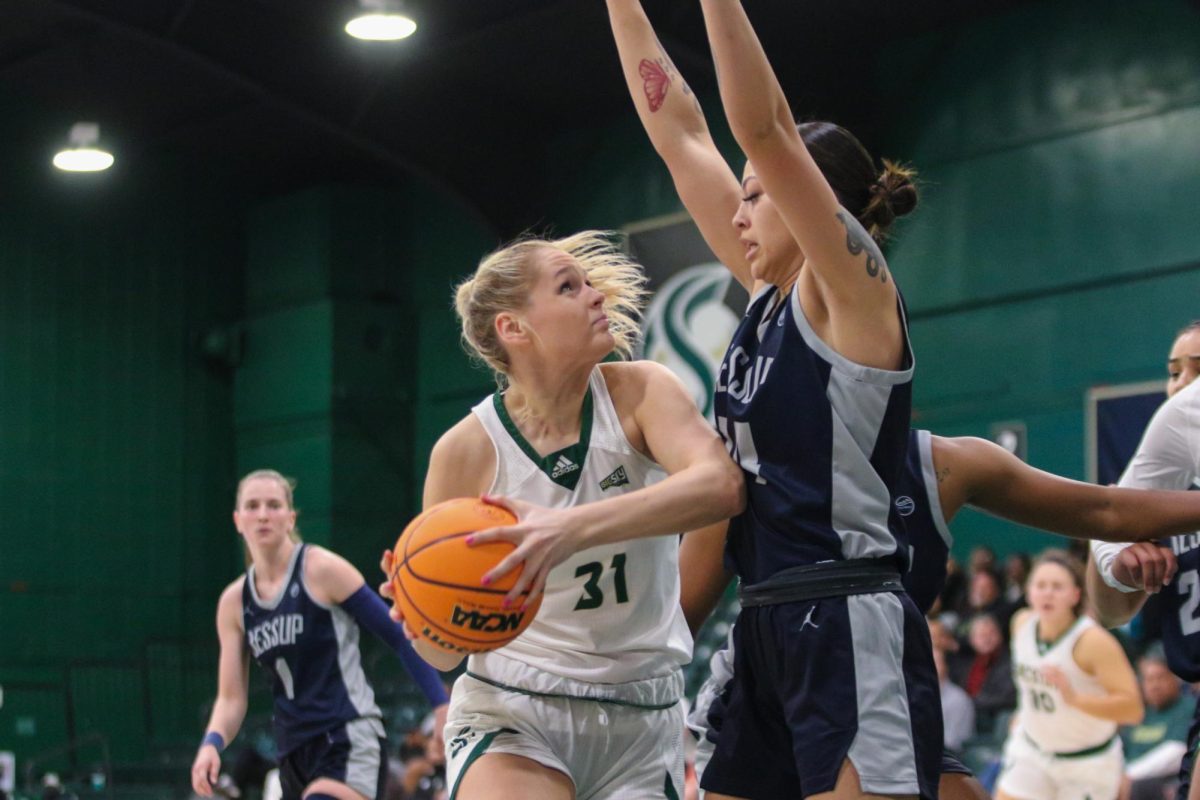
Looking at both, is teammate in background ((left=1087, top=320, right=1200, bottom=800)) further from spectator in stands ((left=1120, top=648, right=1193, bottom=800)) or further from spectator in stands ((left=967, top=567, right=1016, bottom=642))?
spectator in stands ((left=967, top=567, right=1016, bottom=642))

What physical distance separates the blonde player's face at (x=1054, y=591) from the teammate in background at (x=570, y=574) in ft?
15.6

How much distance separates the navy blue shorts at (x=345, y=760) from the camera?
6.87 metres

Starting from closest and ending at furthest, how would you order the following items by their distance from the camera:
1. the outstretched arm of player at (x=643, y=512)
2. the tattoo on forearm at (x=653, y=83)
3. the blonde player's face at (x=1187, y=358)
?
1. the outstretched arm of player at (x=643, y=512)
2. the tattoo on forearm at (x=653, y=83)
3. the blonde player's face at (x=1187, y=358)

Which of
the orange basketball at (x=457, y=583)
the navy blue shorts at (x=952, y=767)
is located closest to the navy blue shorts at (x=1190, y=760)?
the navy blue shorts at (x=952, y=767)

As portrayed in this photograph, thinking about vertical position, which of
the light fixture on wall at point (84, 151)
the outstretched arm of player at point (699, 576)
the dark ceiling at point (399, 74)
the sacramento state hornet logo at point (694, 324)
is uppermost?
the dark ceiling at point (399, 74)

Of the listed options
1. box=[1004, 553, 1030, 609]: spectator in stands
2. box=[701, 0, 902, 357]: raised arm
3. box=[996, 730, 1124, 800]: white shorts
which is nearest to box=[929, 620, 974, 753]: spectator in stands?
box=[1004, 553, 1030, 609]: spectator in stands

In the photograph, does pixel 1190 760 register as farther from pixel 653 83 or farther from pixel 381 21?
Result: pixel 381 21

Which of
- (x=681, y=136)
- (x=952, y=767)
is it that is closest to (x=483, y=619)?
(x=952, y=767)

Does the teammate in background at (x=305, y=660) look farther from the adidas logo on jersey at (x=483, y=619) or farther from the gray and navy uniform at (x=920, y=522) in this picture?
the adidas logo on jersey at (x=483, y=619)

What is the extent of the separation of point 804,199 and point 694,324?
12018mm

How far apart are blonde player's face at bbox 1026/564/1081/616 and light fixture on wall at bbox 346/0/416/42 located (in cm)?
646

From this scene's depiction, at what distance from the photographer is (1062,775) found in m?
8.09

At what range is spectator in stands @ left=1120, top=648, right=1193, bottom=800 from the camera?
28.0 feet

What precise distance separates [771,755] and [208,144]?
17139mm
